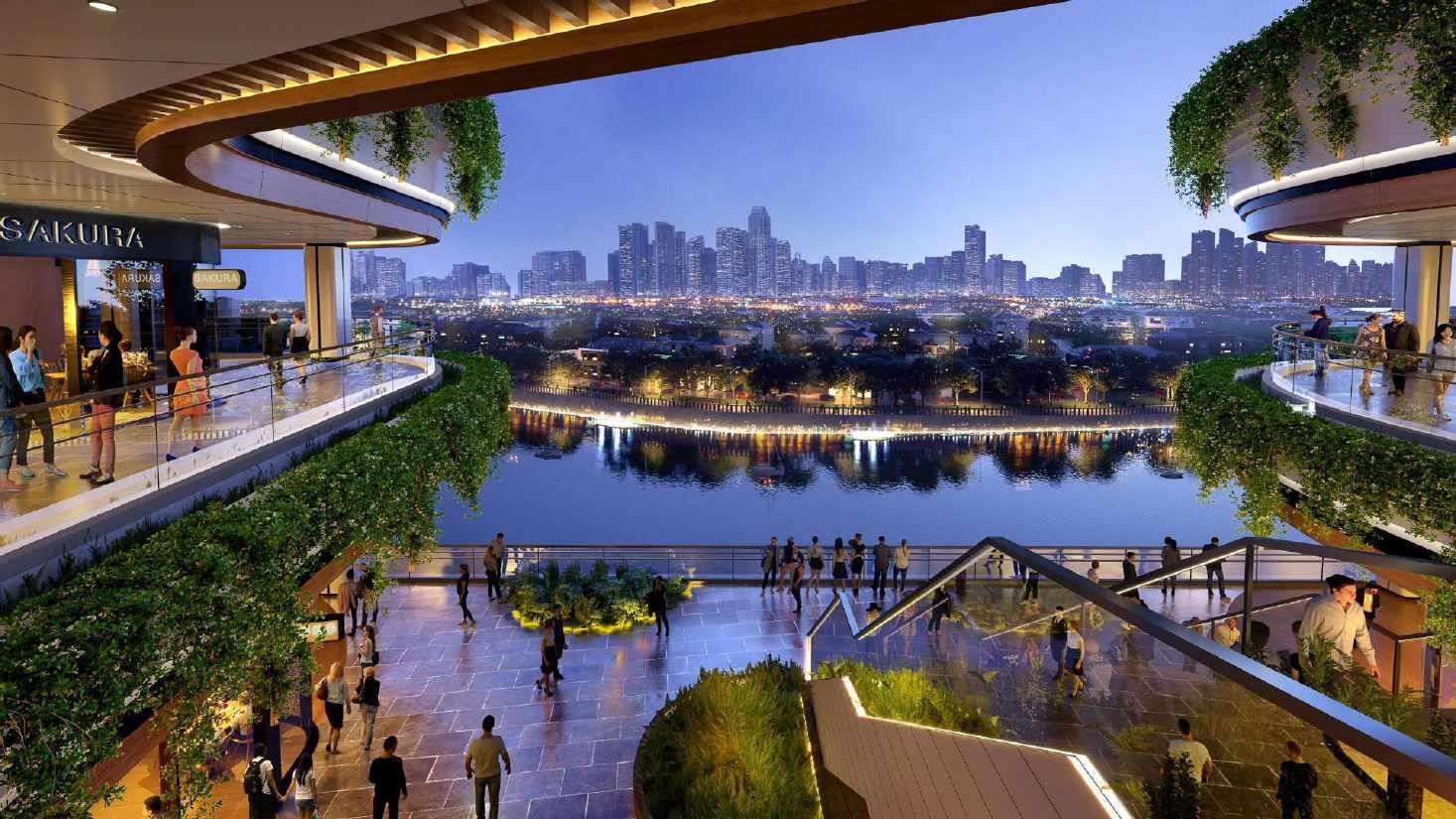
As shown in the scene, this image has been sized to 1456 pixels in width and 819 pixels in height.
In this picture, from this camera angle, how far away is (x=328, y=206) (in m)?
11.6

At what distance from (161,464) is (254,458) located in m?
1.20

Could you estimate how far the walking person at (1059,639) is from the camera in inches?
145

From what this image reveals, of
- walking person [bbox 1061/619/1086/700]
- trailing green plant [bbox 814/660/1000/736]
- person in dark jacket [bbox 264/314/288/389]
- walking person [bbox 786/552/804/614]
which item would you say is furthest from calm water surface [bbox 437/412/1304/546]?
walking person [bbox 1061/619/1086/700]

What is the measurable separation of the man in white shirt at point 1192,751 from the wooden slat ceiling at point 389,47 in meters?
3.39

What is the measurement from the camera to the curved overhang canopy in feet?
11.2

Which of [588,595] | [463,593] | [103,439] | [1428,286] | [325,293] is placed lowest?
[588,595]

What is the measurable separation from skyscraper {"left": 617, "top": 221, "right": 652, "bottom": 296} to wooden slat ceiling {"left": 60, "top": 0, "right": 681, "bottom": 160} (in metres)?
150

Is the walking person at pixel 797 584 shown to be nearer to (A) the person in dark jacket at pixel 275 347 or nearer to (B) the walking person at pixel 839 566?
(B) the walking person at pixel 839 566

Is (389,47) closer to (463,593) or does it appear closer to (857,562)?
(463,593)

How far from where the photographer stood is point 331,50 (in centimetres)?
431

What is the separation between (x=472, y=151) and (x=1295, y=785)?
13.4 meters

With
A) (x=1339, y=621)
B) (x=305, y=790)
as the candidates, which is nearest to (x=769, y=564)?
(x=305, y=790)

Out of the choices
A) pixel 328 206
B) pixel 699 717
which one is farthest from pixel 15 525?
pixel 328 206

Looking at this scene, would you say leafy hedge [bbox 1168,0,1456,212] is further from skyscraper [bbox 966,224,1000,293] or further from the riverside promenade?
skyscraper [bbox 966,224,1000,293]
